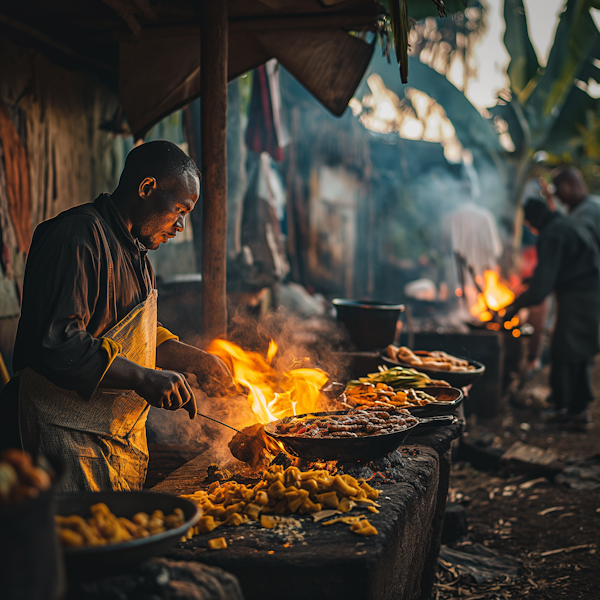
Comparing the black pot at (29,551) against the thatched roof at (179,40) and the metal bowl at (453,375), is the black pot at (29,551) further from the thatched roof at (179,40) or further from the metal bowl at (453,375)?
the metal bowl at (453,375)

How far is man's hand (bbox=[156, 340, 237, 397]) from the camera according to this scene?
3180mm

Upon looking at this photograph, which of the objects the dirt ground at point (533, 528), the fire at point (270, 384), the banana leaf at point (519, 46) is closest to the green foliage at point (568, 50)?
the banana leaf at point (519, 46)

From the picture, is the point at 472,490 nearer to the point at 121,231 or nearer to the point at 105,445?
the point at 105,445

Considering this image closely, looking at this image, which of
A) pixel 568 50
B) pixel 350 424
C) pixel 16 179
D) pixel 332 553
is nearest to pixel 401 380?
pixel 350 424

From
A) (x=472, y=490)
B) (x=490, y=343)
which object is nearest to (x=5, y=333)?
(x=472, y=490)

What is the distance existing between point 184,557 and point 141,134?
3808mm

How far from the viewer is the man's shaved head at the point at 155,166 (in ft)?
8.51

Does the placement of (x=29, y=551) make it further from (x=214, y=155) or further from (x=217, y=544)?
(x=214, y=155)

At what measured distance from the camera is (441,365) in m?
4.34

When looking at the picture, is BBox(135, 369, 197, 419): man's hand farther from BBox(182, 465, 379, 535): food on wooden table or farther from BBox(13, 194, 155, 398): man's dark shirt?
BBox(182, 465, 379, 535): food on wooden table

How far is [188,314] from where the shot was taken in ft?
17.7

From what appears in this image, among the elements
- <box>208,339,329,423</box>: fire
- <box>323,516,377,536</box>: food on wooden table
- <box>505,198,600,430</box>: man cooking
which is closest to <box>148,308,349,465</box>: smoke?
<box>208,339,329,423</box>: fire

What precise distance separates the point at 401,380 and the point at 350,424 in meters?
1.31

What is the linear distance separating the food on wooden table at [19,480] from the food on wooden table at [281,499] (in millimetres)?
1059
